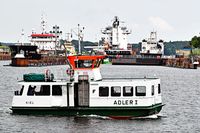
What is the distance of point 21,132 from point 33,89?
5701 mm

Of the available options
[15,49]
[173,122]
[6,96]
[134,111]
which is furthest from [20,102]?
[15,49]

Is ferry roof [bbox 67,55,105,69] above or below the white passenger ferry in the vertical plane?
above

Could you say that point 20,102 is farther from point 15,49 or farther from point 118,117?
point 15,49

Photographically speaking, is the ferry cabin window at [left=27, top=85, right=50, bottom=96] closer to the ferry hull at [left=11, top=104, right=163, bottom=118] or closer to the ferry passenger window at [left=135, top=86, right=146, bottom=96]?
the ferry hull at [left=11, top=104, right=163, bottom=118]

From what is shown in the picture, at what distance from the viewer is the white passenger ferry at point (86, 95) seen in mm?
49688

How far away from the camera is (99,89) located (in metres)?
49.9

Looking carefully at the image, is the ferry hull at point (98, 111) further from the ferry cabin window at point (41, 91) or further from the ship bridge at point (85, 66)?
the ship bridge at point (85, 66)

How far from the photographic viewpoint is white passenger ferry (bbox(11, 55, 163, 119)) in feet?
163

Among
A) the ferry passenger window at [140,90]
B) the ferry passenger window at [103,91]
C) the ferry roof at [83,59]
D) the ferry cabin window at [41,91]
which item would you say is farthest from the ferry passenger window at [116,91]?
the ferry cabin window at [41,91]

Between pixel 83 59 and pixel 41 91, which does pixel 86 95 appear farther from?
pixel 41 91

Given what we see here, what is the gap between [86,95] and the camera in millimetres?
50031

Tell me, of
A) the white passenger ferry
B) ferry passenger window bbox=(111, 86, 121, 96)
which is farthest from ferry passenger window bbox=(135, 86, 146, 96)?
ferry passenger window bbox=(111, 86, 121, 96)

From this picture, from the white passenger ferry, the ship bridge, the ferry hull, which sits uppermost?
the ship bridge

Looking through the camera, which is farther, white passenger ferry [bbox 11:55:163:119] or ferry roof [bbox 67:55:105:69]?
ferry roof [bbox 67:55:105:69]
